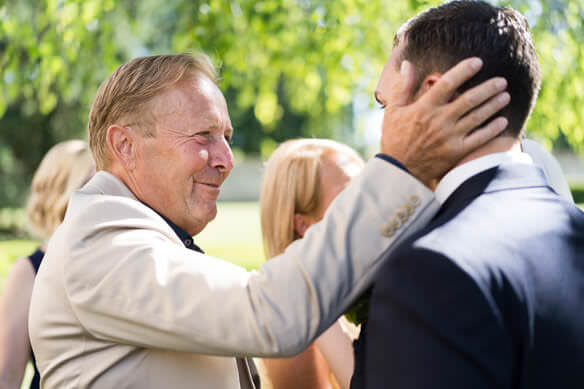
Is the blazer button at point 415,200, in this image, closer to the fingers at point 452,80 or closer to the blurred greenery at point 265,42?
the fingers at point 452,80

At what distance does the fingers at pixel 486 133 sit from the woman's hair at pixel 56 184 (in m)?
2.69

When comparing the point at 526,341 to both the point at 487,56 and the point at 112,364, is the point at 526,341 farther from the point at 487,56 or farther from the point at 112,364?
the point at 112,364

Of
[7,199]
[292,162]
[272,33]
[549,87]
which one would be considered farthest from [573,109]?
[7,199]

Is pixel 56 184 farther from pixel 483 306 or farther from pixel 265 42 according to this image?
pixel 265 42

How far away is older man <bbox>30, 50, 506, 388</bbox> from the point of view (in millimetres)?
1438

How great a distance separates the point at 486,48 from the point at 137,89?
1.23 metres

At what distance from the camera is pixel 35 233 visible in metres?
3.74

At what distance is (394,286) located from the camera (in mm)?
1214

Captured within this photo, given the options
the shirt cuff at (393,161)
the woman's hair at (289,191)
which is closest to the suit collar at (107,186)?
the shirt cuff at (393,161)

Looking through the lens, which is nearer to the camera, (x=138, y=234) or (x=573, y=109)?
(x=138, y=234)

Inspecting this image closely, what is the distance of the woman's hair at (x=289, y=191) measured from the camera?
2.98 m

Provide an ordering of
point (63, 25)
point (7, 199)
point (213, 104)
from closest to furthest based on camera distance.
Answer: point (213, 104) → point (63, 25) → point (7, 199)

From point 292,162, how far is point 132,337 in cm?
164

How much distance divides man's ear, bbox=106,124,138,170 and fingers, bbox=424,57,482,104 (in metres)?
1.14
